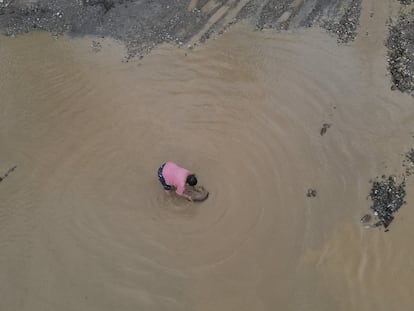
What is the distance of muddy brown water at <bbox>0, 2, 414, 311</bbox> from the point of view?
522 centimetres

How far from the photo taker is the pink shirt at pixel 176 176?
5.49 meters

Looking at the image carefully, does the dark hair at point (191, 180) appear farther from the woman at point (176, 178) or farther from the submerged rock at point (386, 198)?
the submerged rock at point (386, 198)

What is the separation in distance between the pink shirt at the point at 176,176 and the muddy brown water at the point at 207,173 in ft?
1.33

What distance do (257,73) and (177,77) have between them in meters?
1.34

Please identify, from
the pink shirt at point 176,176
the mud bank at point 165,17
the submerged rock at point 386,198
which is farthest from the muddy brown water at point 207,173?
the pink shirt at point 176,176

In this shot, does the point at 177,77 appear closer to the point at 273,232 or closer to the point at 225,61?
the point at 225,61

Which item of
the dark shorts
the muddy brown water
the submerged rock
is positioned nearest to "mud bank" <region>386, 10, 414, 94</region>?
the muddy brown water

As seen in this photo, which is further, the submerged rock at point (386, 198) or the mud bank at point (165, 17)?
the mud bank at point (165, 17)

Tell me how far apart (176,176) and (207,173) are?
0.71m

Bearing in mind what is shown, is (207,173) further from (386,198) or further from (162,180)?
(386,198)

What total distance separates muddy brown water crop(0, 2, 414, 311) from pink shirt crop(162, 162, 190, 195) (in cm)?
41

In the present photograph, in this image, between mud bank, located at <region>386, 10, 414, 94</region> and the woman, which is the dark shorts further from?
mud bank, located at <region>386, 10, 414, 94</region>

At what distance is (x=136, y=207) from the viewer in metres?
5.93

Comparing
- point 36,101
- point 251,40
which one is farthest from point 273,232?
point 36,101
